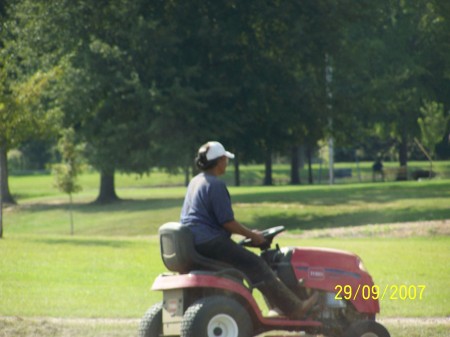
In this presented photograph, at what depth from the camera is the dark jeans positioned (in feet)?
34.2

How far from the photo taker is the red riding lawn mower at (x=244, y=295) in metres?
10.2

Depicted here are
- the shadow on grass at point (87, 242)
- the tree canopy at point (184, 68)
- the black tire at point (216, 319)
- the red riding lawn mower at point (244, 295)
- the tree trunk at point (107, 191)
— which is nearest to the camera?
the black tire at point (216, 319)

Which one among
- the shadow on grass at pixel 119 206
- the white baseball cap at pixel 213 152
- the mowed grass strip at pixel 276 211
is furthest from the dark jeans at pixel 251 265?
the shadow on grass at pixel 119 206

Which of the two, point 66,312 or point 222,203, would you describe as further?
point 66,312

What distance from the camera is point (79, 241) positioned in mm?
29031

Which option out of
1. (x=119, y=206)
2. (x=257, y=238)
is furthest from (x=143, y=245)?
(x=119, y=206)

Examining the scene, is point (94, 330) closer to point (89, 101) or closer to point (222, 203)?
point (222, 203)

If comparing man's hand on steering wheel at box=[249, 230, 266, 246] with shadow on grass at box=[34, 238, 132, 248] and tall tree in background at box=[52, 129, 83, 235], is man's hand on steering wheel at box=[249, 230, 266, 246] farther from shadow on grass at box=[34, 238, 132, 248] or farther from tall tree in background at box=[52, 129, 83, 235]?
tall tree in background at box=[52, 129, 83, 235]

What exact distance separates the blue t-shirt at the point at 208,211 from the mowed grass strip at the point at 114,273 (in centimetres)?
509

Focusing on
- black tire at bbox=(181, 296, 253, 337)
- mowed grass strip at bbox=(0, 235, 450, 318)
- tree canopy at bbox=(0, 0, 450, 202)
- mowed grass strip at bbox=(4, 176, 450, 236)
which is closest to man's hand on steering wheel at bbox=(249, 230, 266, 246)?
black tire at bbox=(181, 296, 253, 337)

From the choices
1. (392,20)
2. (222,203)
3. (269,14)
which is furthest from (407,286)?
(392,20)

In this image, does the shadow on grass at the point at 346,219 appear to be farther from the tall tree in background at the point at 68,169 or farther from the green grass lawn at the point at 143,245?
the tall tree in background at the point at 68,169

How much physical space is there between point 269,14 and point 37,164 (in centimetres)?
7372

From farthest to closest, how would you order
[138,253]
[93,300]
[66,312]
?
1. [138,253]
2. [93,300]
3. [66,312]
